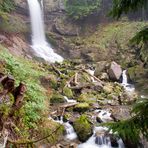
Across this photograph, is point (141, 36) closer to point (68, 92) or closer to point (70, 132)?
point (70, 132)

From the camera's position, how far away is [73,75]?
17.9m

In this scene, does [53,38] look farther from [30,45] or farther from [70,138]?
[70,138]

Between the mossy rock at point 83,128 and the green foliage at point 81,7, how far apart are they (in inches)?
775

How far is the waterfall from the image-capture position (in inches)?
969

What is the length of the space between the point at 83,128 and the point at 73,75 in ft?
25.3

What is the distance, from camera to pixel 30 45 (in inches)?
1014

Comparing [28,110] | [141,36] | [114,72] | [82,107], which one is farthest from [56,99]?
[141,36]

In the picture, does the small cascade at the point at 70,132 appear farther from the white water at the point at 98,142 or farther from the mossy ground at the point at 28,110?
the mossy ground at the point at 28,110

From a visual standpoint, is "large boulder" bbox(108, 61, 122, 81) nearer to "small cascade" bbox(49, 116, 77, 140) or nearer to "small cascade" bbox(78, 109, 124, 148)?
"small cascade" bbox(49, 116, 77, 140)

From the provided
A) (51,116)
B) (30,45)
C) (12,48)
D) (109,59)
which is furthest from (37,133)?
A: (30,45)

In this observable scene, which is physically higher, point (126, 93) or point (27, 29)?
point (27, 29)

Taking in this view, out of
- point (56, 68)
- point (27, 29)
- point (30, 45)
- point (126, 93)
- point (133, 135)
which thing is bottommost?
point (133, 135)

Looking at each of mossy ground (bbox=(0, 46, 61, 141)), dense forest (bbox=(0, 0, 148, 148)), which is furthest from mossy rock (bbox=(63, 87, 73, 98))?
mossy ground (bbox=(0, 46, 61, 141))

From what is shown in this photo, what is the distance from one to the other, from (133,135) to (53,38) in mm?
25026
